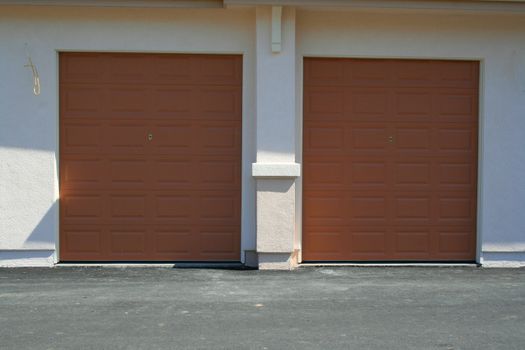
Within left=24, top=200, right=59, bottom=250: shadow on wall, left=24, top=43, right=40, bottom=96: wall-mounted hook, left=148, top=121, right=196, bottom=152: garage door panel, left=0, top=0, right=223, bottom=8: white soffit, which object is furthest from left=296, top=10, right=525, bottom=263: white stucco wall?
left=24, top=43, right=40, bottom=96: wall-mounted hook

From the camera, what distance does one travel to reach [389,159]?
10.4 metres

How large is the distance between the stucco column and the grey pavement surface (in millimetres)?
559

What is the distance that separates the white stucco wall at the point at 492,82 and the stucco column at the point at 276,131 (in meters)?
0.44

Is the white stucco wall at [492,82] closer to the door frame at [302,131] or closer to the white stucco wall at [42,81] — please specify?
the door frame at [302,131]

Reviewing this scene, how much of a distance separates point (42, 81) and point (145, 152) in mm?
1651

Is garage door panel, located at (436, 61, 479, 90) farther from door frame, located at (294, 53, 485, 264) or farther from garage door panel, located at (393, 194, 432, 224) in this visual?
garage door panel, located at (393, 194, 432, 224)

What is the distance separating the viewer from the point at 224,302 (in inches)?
309

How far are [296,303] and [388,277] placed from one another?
2094mm

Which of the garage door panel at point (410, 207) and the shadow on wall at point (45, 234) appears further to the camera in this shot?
the garage door panel at point (410, 207)

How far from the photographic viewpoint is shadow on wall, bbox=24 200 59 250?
33.2 ft

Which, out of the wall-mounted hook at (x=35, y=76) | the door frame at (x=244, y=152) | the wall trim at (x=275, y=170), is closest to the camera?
the wall trim at (x=275, y=170)

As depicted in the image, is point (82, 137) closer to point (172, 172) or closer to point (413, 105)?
point (172, 172)

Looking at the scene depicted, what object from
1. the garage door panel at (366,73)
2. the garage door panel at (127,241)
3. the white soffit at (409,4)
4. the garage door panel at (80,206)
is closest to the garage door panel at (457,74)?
the garage door panel at (366,73)

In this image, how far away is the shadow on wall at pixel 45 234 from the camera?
10.1 m
